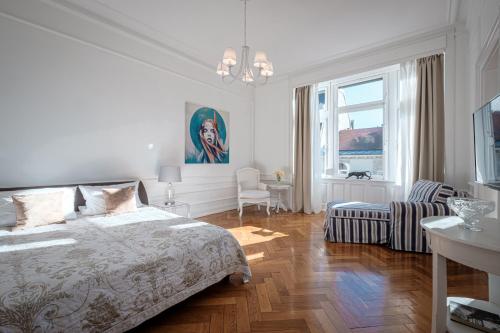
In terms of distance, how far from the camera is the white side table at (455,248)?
3.16 feet

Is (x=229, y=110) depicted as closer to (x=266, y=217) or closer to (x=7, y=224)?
(x=266, y=217)

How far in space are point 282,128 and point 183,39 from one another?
2748mm

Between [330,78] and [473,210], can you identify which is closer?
[473,210]

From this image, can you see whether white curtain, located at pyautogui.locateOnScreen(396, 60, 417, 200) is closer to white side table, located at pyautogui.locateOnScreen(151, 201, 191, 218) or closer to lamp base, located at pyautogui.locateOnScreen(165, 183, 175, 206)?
white side table, located at pyautogui.locateOnScreen(151, 201, 191, 218)

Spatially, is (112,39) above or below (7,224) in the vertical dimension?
above

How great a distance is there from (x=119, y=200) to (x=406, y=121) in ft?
14.9

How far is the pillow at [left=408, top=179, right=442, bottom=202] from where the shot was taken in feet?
9.11

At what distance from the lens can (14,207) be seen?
2154mm

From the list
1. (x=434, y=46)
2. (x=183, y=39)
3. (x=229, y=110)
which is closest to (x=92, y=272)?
(x=183, y=39)

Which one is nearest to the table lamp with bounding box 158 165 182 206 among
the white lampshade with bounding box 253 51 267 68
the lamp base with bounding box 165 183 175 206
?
the lamp base with bounding box 165 183 175 206

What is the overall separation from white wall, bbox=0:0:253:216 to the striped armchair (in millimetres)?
3287

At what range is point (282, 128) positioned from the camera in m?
5.28

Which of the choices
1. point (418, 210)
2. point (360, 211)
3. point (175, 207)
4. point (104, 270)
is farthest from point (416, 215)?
point (175, 207)

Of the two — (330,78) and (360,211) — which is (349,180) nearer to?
(360,211)
